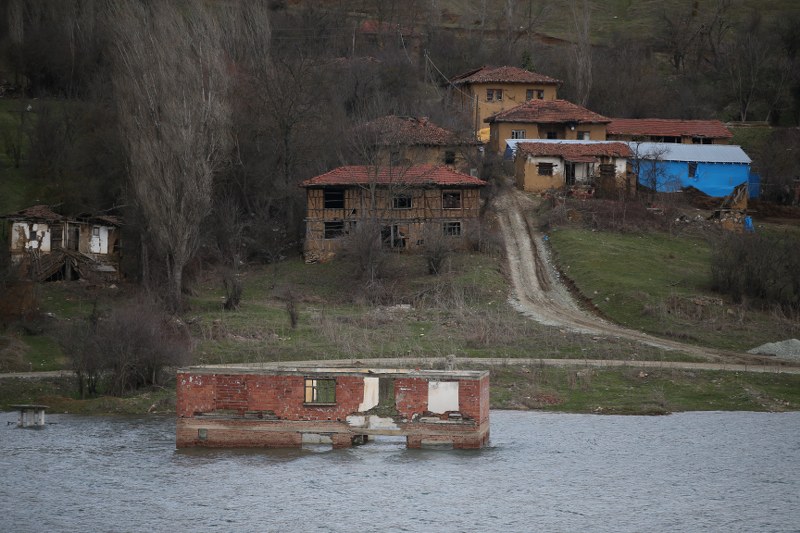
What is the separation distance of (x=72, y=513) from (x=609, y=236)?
44778 millimetres

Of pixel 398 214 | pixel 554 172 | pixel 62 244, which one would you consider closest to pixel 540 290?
pixel 398 214

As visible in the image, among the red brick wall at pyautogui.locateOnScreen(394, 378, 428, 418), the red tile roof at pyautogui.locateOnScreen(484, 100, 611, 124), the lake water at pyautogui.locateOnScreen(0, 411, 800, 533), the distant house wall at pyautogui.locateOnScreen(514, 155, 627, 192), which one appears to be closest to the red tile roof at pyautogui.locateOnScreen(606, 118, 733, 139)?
the red tile roof at pyautogui.locateOnScreen(484, 100, 611, 124)

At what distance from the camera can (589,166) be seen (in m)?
77.1

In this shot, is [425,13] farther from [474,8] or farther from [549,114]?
[549,114]

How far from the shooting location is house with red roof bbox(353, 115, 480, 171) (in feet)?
235

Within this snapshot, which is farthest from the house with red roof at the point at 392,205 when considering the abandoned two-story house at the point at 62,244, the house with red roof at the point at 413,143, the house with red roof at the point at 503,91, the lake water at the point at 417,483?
the lake water at the point at 417,483

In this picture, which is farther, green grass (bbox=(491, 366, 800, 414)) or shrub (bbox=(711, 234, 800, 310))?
shrub (bbox=(711, 234, 800, 310))

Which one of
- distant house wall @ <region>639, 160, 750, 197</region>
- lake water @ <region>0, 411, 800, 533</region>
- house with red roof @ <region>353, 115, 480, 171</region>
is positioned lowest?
lake water @ <region>0, 411, 800, 533</region>

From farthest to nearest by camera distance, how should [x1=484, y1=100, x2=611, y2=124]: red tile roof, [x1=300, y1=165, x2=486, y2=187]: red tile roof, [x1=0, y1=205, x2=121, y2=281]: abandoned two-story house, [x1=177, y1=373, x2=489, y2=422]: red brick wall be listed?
[x1=484, y1=100, x2=611, y2=124]: red tile roof < [x1=300, y1=165, x2=486, y2=187]: red tile roof < [x1=0, y1=205, x2=121, y2=281]: abandoned two-story house < [x1=177, y1=373, x2=489, y2=422]: red brick wall

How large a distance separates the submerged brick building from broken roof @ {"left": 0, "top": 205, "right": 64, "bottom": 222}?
34.2 metres

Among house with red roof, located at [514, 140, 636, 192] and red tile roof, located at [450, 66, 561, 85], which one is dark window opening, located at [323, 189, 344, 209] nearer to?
house with red roof, located at [514, 140, 636, 192]

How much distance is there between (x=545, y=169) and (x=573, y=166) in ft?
5.82

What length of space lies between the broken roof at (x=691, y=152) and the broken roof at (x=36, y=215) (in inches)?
1411

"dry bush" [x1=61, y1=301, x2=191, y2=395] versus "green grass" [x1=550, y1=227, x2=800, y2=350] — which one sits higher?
"green grass" [x1=550, y1=227, x2=800, y2=350]
